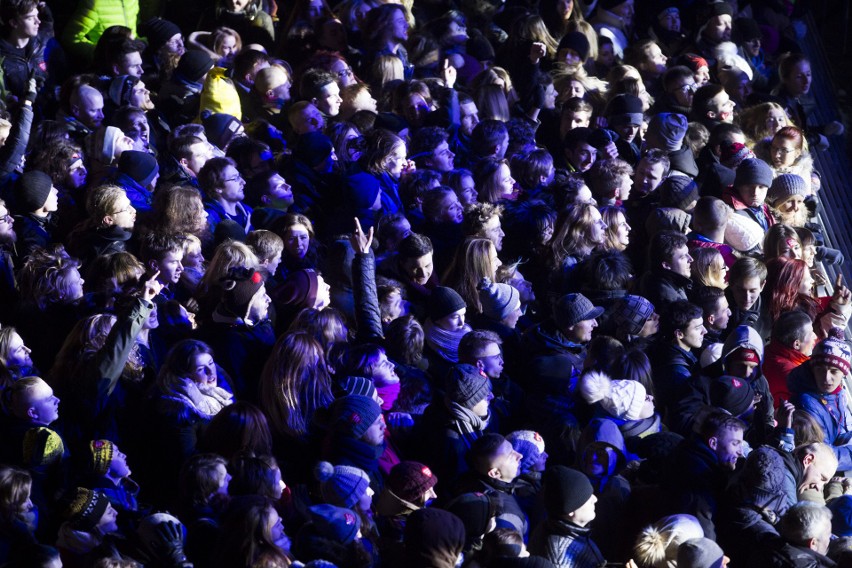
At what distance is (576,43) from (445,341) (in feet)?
14.9

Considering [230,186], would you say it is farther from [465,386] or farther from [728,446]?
[728,446]

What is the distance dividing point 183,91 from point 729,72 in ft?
15.9

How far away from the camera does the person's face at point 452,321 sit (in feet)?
28.3

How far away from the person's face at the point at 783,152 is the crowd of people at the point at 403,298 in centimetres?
2

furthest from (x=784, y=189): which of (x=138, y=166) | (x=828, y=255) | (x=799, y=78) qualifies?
(x=138, y=166)

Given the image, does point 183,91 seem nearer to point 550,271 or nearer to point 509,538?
point 550,271

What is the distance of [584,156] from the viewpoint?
10.8m

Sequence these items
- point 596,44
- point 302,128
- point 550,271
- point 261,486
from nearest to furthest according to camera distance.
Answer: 1. point 261,486
2. point 550,271
3. point 302,128
4. point 596,44

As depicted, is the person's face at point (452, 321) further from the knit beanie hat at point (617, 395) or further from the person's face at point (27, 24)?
the person's face at point (27, 24)

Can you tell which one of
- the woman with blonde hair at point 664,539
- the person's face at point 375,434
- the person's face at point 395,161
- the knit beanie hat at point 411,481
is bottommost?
the person's face at point 395,161

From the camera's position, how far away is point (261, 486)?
6.92 m

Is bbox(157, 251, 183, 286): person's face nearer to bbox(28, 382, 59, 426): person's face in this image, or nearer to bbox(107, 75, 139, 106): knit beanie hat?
bbox(28, 382, 59, 426): person's face

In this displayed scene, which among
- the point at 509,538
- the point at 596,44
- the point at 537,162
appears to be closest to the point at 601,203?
the point at 537,162

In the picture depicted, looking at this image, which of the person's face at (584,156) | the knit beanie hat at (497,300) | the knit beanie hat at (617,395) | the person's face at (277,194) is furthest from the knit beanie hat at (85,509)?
the person's face at (584,156)
